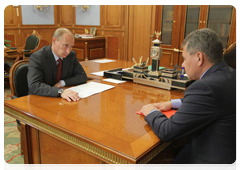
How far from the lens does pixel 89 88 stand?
1.88 meters

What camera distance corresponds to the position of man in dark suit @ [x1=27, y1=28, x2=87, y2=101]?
170 cm

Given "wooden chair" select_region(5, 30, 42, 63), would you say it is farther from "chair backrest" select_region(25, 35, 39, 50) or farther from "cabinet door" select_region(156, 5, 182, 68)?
"cabinet door" select_region(156, 5, 182, 68)

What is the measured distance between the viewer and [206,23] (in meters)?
4.02

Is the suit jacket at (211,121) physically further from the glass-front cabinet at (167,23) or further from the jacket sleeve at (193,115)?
the glass-front cabinet at (167,23)

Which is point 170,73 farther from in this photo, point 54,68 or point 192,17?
point 192,17

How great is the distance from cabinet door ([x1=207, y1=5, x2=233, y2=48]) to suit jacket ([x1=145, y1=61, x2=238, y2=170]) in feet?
10.2

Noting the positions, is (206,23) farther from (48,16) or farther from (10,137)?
(48,16)

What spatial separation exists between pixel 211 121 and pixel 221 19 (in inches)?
134

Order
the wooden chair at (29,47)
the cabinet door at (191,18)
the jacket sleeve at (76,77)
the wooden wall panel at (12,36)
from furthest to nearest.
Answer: the wooden wall panel at (12,36), the wooden chair at (29,47), the cabinet door at (191,18), the jacket sleeve at (76,77)

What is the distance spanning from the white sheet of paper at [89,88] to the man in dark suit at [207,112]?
2.48 ft

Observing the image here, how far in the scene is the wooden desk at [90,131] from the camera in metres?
1.02

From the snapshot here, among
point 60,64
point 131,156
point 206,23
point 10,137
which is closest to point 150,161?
point 131,156

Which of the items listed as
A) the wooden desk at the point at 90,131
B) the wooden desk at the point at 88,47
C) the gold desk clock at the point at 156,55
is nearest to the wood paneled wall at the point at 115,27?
the wooden desk at the point at 88,47

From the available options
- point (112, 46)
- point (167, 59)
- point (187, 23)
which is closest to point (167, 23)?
point (187, 23)
